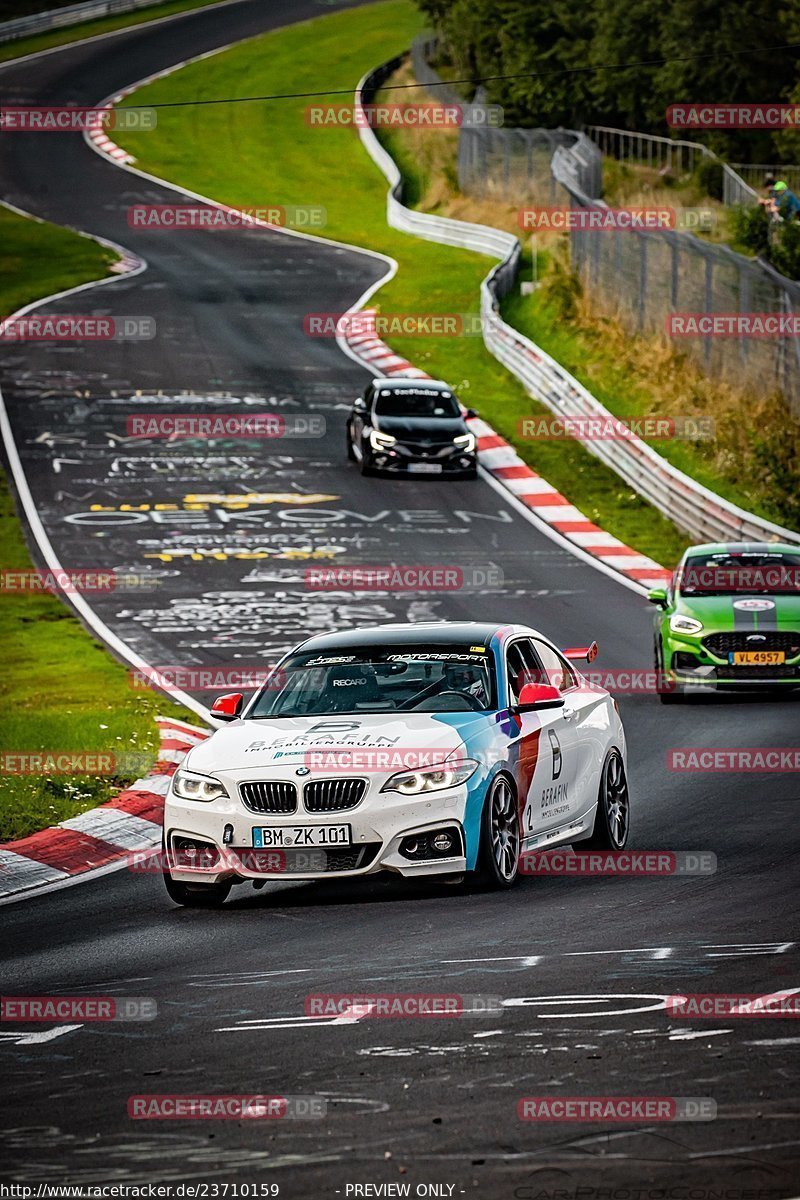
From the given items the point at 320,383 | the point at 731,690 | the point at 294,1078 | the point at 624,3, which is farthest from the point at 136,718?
the point at 624,3

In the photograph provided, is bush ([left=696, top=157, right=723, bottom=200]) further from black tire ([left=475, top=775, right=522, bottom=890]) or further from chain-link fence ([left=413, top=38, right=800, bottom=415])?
black tire ([left=475, top=775, right=522, bottom=890])

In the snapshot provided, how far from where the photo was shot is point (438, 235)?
58.2 metres

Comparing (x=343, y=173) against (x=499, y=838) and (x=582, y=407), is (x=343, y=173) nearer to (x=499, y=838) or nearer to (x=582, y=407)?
(x=582, y=407)

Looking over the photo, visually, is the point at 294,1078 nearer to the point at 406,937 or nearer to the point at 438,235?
the point at 406,937

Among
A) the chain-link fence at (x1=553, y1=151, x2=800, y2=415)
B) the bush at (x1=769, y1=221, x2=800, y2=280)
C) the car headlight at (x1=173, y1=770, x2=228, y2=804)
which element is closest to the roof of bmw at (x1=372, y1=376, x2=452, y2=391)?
the chain-link fence at (x1=553, y1=151, x2=800, y2=415)

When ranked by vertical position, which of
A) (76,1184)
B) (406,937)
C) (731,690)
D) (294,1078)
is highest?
(76,1184)

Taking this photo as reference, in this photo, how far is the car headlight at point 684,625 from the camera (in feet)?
69.4

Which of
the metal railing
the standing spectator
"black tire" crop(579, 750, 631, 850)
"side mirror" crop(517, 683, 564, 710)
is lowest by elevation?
the metal railing

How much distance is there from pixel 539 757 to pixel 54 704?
9.20 meters

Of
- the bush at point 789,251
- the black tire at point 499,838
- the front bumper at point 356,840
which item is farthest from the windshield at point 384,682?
the bush at point 789,251

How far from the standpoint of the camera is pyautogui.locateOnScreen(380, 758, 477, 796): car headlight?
11.3 m

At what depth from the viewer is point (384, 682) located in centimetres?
1252

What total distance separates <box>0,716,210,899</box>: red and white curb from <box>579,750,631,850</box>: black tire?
313 cm

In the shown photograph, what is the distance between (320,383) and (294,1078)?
115 feet
